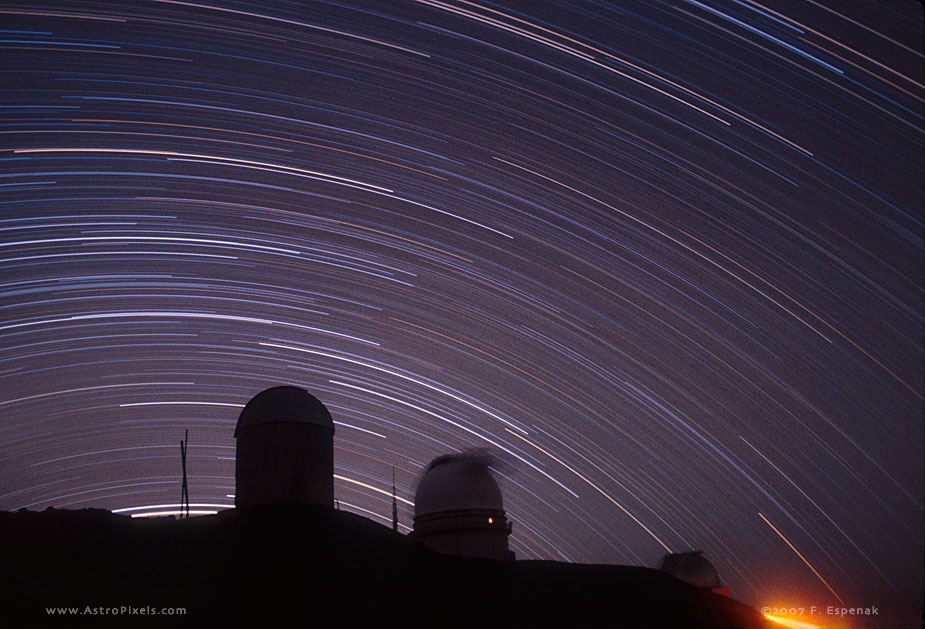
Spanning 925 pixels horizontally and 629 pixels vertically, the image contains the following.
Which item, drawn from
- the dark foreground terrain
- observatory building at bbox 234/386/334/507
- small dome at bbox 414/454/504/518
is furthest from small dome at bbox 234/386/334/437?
small dome at bbox 414/454/504/518

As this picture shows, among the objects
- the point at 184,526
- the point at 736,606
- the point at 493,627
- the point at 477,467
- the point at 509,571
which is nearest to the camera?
the point at 493,627

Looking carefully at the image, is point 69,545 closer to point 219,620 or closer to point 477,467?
point 219,620

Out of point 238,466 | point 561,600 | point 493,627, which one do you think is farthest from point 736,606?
point 238,466

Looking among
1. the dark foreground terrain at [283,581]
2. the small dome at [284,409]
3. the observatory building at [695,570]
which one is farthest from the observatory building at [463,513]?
the observatory building at [695,570]

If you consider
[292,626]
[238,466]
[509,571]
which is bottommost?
[292,626]

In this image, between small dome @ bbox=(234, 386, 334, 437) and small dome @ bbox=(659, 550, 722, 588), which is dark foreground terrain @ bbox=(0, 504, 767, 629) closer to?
small dome @ bbox=(234, 386, 334, 437)

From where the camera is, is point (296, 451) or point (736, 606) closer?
point (296, 451)

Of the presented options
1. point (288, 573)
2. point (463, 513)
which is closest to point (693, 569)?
point (463, 513)

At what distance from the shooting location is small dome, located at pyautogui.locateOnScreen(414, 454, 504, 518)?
24797 mm

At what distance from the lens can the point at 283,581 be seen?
15711mm

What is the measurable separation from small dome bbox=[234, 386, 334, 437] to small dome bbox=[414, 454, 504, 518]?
5717 millimetres

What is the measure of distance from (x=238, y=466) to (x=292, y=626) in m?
6.74

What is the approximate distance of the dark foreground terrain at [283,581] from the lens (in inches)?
556

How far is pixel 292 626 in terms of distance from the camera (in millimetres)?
14289
